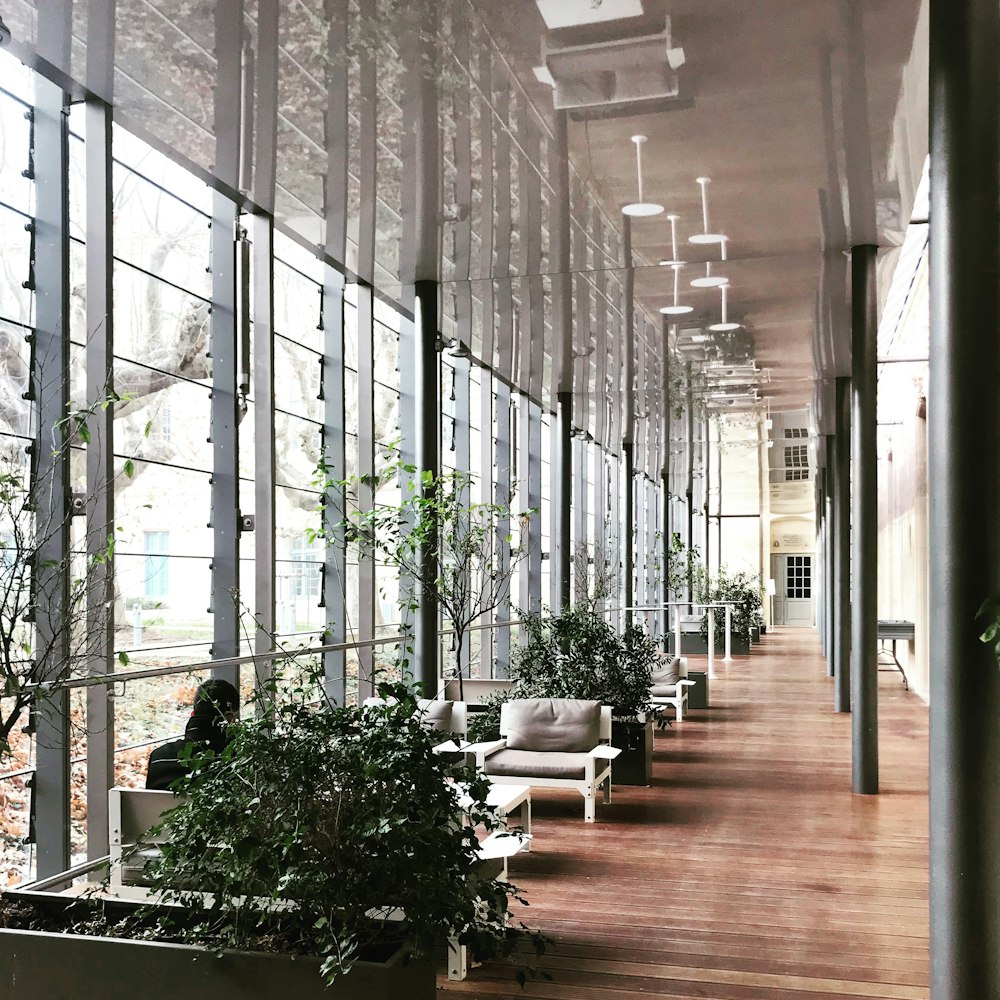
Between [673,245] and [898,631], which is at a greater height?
[673,245]

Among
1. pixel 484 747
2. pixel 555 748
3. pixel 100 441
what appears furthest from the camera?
pixel 555 748

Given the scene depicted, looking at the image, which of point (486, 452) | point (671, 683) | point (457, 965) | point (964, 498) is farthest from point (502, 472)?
point (964, 498)

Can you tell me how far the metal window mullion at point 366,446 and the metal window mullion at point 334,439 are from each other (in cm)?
26

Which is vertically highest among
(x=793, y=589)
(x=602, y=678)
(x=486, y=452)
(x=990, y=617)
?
(x=486, y=452)

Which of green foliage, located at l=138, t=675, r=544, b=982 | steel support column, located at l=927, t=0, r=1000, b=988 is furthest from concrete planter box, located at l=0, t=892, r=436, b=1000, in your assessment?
steel support column, located at l=927, t=0, r=1000, b=988

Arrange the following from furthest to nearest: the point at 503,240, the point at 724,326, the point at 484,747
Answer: the point at 724,326 < the point at 503,240 < the point at 484,747

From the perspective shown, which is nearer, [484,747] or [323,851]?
[323,851]

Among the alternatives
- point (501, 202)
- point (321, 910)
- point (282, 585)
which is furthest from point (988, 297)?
point (282, 585)

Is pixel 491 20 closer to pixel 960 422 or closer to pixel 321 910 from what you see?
pixel 960 422

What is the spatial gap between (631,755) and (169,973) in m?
5.66

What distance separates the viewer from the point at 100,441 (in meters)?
5.80

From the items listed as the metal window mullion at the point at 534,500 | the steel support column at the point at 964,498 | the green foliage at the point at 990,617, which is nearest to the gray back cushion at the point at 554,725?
the steel support column at the point at 964,498

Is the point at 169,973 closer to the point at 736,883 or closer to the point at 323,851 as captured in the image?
the point at 323,851

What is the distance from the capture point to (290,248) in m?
8.73
